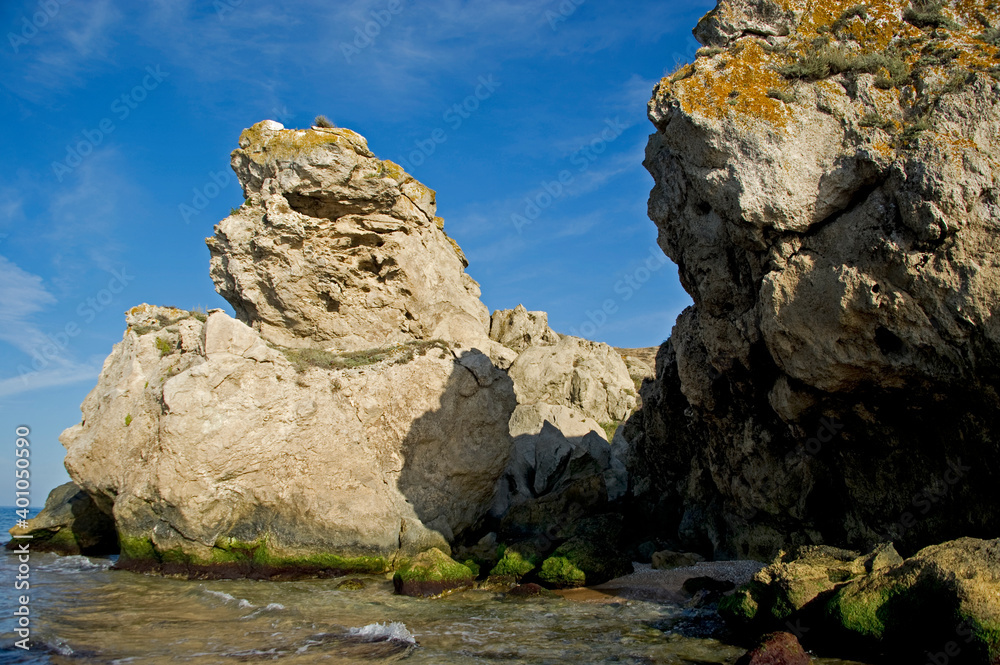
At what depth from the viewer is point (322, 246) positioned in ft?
84.9

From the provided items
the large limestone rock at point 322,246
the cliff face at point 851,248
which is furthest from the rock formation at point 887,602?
the large limestone rock at point 322,246

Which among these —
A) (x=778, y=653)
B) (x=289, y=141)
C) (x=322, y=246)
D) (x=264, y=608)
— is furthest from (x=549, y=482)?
(x=778, y=653)

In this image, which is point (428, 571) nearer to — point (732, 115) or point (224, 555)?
point (224, 555)

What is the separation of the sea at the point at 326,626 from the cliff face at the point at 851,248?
5093 mm

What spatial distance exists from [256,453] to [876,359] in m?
16.4

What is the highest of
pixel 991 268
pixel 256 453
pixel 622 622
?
pixel 991 268

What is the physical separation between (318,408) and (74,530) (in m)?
13.0

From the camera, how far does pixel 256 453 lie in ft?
61.5

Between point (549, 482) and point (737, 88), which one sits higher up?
point (737, 88)

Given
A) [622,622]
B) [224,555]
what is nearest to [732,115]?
[622,622]

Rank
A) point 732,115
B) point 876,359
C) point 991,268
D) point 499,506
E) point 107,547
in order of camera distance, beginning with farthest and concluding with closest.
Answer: point 499,506
point 107,547
point 732,115
point 876,359
point 991,268
